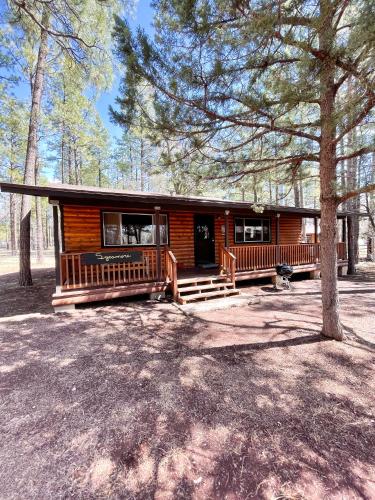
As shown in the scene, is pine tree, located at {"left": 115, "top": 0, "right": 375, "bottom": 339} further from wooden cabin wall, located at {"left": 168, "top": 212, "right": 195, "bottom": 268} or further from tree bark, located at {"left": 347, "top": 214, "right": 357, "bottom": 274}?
tree bark, located at {"left": 347, "top": 214, "right": 357, "bottom": 274}

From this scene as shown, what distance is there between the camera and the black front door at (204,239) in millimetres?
9586

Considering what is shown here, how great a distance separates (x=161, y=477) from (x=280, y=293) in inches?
267

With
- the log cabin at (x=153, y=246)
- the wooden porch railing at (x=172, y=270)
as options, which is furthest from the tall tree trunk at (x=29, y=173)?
the wooden porch railing at (x=172, y=270)

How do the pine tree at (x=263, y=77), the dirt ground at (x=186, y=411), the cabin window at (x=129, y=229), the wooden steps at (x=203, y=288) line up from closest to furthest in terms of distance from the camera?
the dirt ground at (x=186, y=411) < the pine tree at (x=263, y=77) < the wooden steps at (x=203, y=288) < the cabin window at (x=129, y=229)

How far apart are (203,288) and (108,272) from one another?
2634mm

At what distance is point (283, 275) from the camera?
845 centimetres

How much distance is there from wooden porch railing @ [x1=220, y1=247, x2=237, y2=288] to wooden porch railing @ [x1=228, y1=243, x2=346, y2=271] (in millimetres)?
280

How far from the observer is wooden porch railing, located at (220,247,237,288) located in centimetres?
735

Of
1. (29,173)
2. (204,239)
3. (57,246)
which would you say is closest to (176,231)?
(204,239)

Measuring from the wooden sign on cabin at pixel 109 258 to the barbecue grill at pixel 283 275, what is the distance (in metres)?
4.91

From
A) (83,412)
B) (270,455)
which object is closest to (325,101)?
(270,455)

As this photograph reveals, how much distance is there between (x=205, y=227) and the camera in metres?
9.78

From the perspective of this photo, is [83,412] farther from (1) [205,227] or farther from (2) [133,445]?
(1) [205,227]

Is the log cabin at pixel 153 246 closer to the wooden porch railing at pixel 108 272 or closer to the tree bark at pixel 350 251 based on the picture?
the wooden porch railing at pixel 108 272
